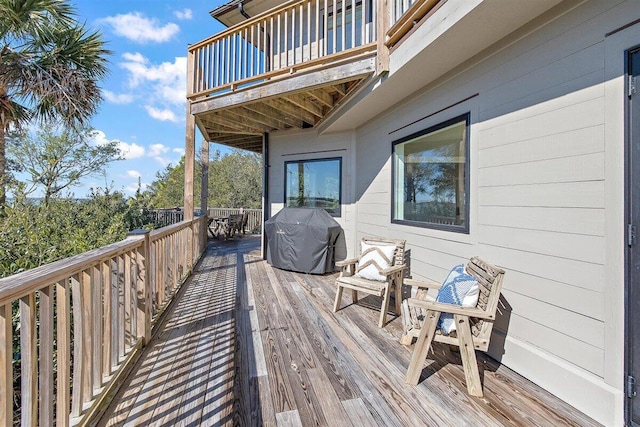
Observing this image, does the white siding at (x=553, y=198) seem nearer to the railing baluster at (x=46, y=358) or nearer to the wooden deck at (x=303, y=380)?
the wooden deck at (x=303, y=380)

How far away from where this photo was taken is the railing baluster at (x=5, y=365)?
1.00 meters

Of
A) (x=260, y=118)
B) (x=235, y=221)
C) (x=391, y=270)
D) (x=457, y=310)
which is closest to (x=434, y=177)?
(x=391, y=270)

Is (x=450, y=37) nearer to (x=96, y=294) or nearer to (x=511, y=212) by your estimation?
(x=511, y=212)

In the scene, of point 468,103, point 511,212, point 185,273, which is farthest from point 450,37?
point 185,273

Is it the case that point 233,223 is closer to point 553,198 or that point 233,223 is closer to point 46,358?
point 46,358

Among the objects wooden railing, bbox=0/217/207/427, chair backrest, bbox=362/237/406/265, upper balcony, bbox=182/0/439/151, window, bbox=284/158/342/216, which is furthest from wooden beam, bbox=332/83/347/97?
wooden railing, bbox=0/217/207/427

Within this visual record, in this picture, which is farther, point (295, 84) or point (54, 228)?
point (54, 228)

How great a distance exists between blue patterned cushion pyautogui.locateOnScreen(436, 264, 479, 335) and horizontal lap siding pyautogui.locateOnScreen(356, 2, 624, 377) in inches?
15.2

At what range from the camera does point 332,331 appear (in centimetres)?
279

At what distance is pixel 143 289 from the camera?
2.46 meters

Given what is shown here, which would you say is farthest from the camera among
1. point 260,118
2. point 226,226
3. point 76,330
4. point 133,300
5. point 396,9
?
point 226,226

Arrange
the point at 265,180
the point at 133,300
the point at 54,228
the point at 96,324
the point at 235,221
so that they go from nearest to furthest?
the point at 96,324, the point at 133,300, the point at 54,228, the point at 265,180, the point at 235,221

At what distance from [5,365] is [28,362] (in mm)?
124

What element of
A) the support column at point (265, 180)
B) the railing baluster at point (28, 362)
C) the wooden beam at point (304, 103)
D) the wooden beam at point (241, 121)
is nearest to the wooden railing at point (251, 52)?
the wooden beam at point (304, 103)
